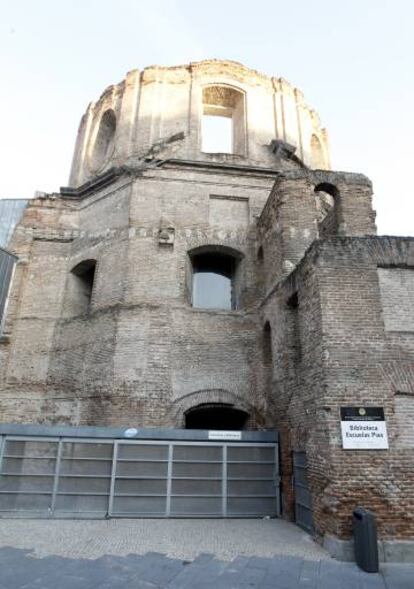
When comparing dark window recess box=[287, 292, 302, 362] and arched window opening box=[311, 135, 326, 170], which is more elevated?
arched window opening box=[311, 135, 326, 170]

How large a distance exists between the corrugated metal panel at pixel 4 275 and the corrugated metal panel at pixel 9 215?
4.22 ft

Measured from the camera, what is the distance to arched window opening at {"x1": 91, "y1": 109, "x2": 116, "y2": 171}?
17391mm

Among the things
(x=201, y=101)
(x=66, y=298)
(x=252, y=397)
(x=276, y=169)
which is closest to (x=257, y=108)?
(x=201, y=101)

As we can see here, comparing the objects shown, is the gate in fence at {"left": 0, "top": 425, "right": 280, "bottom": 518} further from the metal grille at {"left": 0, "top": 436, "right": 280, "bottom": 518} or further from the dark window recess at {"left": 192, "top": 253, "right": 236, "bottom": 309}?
the dark window recess at {"left": 192, "top": 253, "right": 236, "bottom": 309}

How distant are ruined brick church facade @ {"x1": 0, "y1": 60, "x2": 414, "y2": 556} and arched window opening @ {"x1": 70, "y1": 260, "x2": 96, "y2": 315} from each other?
0.08 meters

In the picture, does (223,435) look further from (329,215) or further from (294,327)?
(329,215)

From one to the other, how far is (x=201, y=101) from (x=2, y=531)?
50.0ft

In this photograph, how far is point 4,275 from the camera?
13.6 metres

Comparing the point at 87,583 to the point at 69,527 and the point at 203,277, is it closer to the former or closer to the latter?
the point at 69,527

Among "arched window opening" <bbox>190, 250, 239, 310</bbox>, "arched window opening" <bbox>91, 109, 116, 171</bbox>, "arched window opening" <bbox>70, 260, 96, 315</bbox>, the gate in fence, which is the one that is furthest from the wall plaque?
"arched window opening" <bbox>91, 109, 116, 171</bbox>

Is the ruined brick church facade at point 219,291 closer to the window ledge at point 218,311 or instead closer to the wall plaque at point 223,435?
the window ledge at point 218,311

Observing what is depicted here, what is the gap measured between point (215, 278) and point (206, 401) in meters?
4.40

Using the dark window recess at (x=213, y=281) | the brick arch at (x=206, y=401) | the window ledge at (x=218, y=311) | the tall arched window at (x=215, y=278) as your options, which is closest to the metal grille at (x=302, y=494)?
the brick arch at (x=206, y=401)

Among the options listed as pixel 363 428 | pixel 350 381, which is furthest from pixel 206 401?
pixel 363 428
